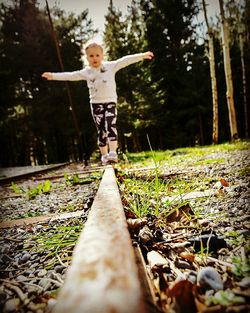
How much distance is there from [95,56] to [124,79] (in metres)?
17.5

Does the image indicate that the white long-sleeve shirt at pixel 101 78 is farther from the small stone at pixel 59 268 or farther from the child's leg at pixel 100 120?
the small stone at pixel 59 268

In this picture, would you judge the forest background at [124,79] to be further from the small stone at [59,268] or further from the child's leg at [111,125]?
the small stone at [59,268]

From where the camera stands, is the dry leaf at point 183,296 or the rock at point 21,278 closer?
the dry leaf at point 183,296

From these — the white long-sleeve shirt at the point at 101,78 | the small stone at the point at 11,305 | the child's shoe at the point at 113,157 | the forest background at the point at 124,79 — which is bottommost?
the small stone at the point at 11,305

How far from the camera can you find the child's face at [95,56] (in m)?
4.98

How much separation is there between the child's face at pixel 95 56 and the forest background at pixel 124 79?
1659cm

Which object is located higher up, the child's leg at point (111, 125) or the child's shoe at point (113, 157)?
the child's leg at point (111, 125)

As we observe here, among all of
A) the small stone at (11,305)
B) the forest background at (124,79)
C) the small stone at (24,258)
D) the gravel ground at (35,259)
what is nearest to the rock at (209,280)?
the gravel ground at (35,259)

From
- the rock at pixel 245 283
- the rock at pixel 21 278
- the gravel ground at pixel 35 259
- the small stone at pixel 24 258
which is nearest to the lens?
the rock at pixel 245 283

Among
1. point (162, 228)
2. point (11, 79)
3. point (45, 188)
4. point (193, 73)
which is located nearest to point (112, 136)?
point (45, 188)

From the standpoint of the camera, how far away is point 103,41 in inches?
936

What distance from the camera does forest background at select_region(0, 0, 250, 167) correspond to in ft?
72.1

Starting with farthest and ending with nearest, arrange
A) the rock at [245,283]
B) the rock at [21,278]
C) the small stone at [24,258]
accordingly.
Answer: the small stone at [24,258] < the rock at [21,278] < the rock at [245,283]

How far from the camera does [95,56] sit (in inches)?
199
